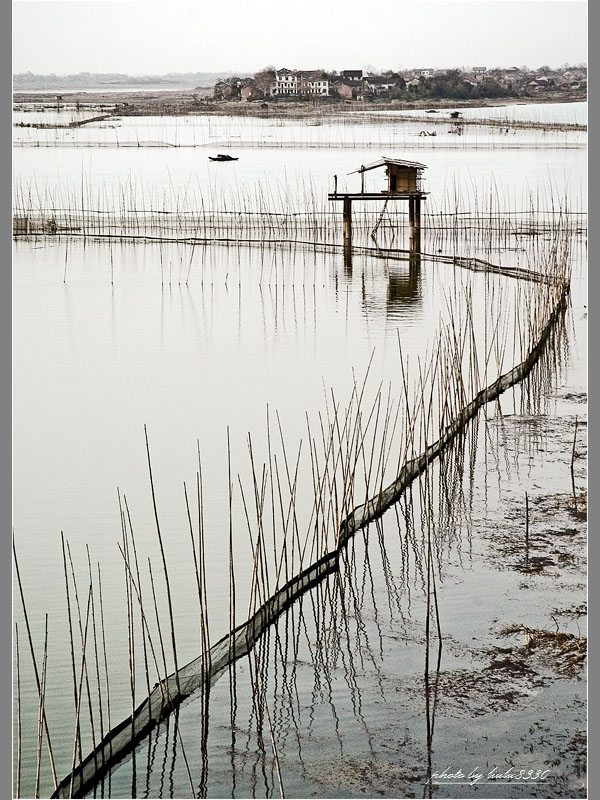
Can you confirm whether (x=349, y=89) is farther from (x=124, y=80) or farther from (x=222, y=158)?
(x=222, y=158)

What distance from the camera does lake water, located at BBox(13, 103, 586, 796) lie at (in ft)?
7.53

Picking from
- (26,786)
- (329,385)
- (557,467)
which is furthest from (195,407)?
(26,786)

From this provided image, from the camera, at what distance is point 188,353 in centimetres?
431

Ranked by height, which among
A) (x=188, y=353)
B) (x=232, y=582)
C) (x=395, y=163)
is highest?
(x=395, y=163)

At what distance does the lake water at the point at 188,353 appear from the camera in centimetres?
229

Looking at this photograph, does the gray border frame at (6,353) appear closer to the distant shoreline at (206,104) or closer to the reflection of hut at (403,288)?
the distant shoreline at (206,104)

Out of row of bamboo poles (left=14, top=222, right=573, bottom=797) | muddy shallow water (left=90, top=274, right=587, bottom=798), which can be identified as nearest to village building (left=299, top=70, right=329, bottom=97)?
row of bamboo poles (left=14, top=222, right=573, bottom=797)

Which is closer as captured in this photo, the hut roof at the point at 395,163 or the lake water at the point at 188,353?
the lake water at the point at 188,353

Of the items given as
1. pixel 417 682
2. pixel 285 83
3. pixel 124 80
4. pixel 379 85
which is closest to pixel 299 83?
pixel 285 83

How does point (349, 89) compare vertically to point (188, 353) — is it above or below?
above

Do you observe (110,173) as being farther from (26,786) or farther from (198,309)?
(26,786)

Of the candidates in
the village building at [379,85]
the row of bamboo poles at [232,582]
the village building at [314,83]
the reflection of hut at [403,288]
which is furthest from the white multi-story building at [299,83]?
the reflection of hut at [403,288]

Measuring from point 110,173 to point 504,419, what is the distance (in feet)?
6.68

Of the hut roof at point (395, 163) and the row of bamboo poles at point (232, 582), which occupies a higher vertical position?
the hut roof at point (395, 163)
